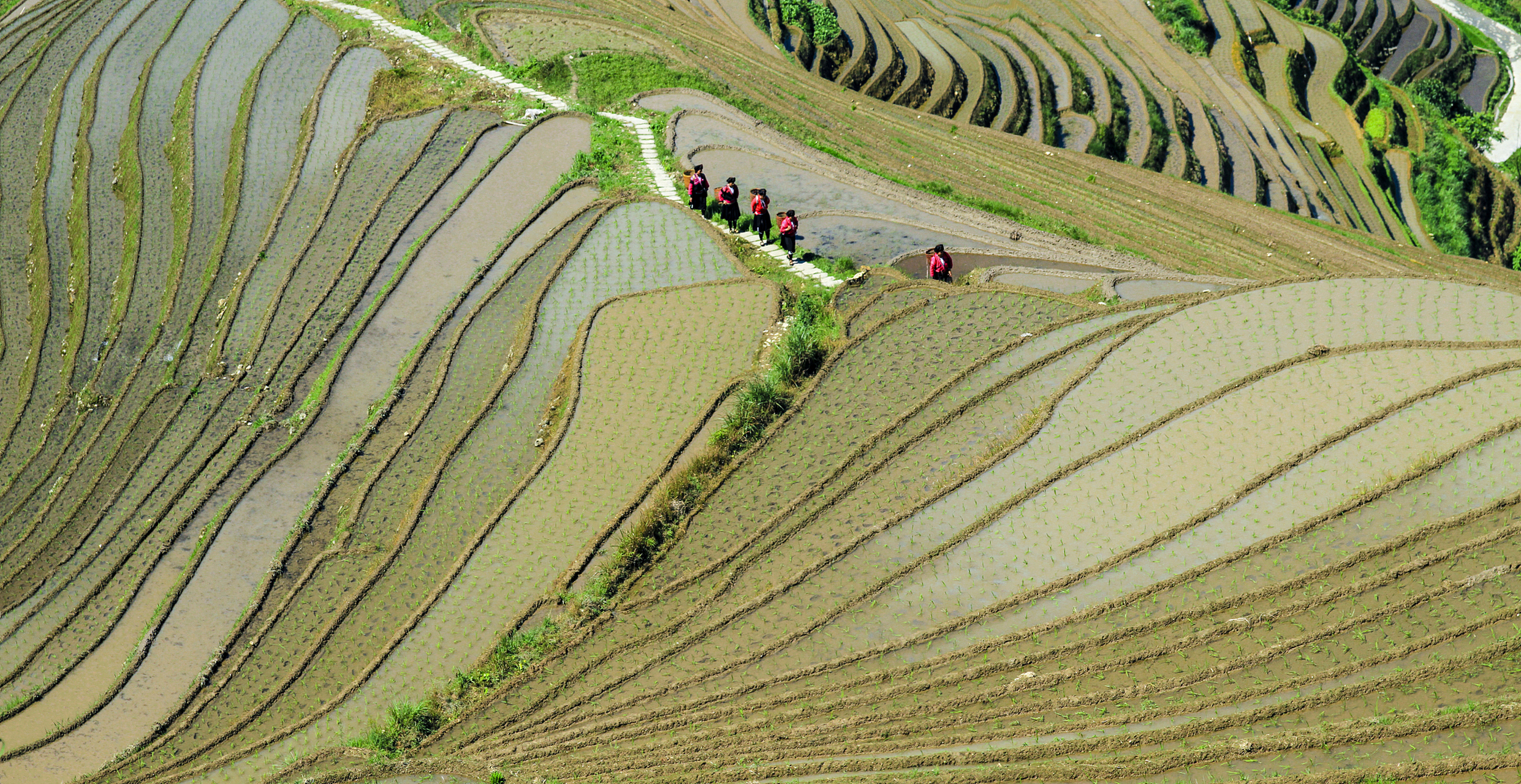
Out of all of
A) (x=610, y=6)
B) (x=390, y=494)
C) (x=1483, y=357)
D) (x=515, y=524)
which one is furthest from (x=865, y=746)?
(x=610, y=6)

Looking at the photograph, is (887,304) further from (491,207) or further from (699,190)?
(491,207)

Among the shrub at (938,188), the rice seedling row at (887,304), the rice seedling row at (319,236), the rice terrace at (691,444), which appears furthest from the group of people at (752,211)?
A: the rice seedling row at (319,236)

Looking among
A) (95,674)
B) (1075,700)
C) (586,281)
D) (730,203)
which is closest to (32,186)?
(586,281)

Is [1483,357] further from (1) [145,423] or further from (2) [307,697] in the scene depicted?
(1) [145,423]

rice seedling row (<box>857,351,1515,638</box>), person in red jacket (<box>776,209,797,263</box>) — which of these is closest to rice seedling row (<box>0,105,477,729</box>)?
person in red jacket (<box>776,209,797,263</box>)

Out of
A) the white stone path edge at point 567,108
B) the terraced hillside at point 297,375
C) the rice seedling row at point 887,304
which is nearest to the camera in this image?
the terraced hillside at point 297,375

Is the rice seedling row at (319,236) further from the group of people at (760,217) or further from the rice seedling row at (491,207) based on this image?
the group of people at (760,217)
